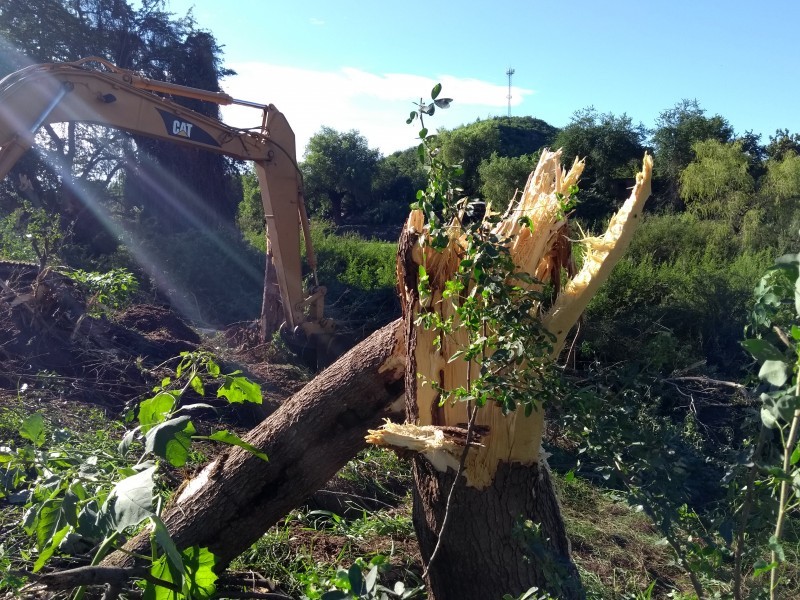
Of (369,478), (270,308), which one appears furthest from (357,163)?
(369,478)

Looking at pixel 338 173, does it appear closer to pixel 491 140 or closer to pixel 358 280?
pixel 491 140

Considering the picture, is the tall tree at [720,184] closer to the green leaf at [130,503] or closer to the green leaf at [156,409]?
the green leaf at [156,409]

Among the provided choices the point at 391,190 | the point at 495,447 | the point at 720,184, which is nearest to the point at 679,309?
the point at 720,184

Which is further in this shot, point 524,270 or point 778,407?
point 524,270

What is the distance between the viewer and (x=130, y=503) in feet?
5.10

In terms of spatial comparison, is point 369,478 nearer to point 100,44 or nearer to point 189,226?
point 189,226

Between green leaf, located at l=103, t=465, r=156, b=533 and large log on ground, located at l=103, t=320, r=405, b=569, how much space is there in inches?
58.7

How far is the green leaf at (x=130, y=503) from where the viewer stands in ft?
5.02

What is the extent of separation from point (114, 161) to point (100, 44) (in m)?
3.06

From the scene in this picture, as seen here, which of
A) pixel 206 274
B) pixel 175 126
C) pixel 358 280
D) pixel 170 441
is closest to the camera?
pixel 170 441

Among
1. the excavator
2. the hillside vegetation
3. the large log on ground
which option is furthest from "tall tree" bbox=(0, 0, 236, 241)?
the large log on ground

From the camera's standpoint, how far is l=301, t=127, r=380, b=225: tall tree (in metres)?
29.0

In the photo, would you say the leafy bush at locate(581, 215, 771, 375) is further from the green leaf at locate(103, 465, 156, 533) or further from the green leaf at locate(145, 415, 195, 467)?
the green leaf at locate(103, 465, 156, 533)

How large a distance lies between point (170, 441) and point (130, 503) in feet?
0.69
